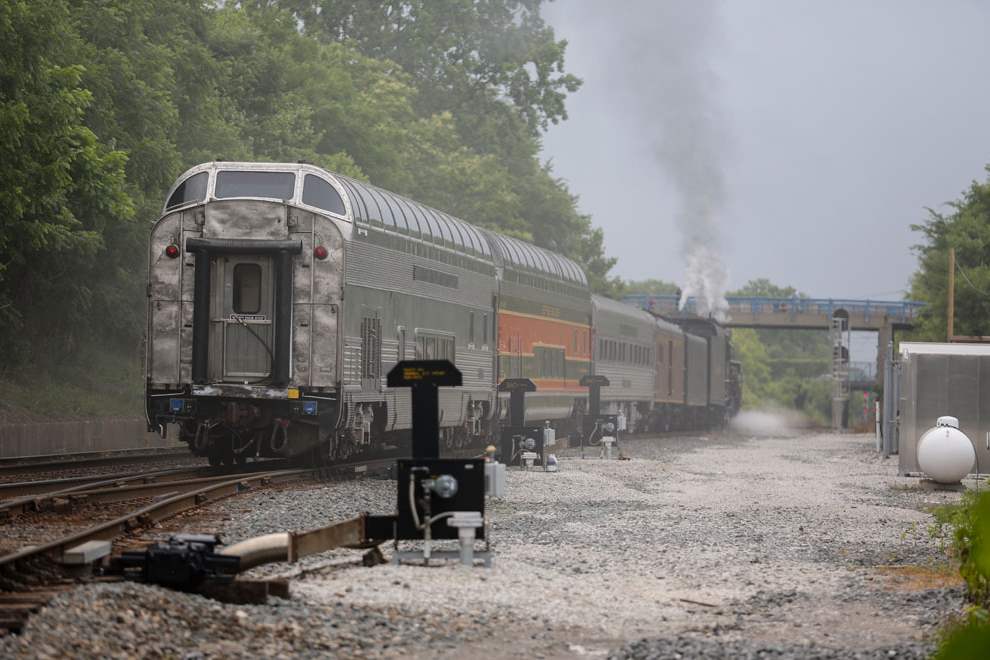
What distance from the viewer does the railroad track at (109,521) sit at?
8.73m

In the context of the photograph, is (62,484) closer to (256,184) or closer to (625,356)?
(256,184)

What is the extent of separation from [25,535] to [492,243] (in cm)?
1862

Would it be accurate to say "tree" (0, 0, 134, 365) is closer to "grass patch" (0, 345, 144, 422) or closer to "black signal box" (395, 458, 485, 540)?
"grass patch" (0, 345, 144, 422)

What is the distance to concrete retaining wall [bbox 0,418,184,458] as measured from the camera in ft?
93.0

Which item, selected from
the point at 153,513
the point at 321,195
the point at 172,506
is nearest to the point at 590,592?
the point at 153,513

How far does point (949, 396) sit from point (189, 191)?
1387 centimetres

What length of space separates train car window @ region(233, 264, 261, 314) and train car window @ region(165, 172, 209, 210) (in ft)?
3.92

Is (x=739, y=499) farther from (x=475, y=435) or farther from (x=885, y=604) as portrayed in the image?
(x=885, y=604)

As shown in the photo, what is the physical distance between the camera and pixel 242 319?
2086cm

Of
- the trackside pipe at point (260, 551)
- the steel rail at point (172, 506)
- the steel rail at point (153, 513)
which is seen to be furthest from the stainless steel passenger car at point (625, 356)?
the trackside pipe at point (260, 551)

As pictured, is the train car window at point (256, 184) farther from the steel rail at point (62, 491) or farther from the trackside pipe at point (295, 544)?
the trackside pipe at point (295, 544)

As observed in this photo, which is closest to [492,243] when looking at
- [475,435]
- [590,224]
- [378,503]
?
[475,435]

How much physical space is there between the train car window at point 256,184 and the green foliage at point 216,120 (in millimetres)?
5628

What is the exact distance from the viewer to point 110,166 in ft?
Answer: 97.3
